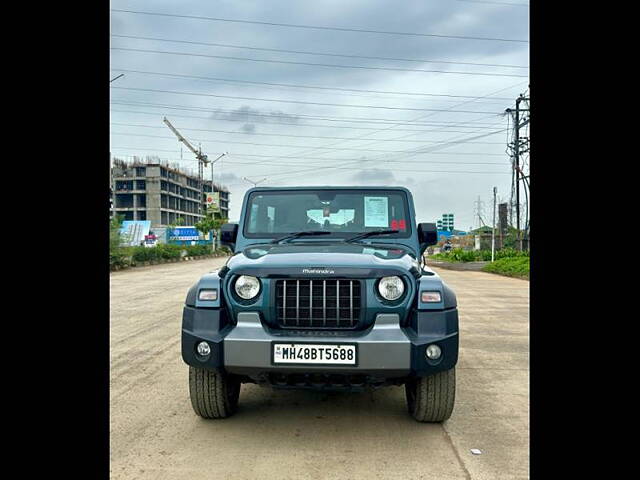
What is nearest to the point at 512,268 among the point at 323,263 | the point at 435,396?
the point at 435,396

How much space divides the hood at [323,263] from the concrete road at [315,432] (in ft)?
3.83

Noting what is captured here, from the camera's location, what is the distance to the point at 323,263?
354cm

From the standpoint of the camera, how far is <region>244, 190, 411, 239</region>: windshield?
4758mm

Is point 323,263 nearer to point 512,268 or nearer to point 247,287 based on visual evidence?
point 247,287

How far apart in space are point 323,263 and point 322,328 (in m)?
0.46

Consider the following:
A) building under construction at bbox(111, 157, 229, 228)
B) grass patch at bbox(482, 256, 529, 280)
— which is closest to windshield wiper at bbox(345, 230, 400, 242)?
grass patch at bbox(482, 256, 529, 280)

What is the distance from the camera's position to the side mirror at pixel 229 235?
4.84 metres

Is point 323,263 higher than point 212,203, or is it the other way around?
point 212,203
